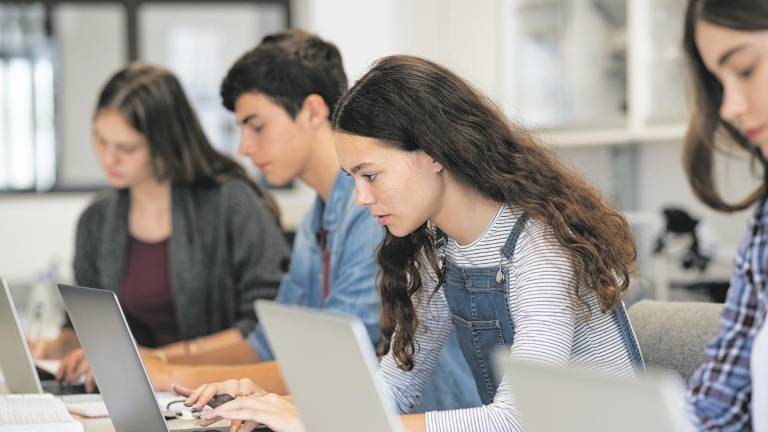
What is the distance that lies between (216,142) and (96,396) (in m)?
4.41

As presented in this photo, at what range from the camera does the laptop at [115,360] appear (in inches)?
57.9

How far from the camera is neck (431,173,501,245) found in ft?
5.35

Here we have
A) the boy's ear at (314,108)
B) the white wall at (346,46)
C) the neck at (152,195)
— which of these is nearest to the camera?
the boy's ear at (314,108)

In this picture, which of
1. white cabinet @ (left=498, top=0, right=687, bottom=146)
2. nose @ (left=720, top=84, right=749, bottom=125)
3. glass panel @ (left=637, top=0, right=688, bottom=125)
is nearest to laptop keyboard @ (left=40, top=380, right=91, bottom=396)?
nose @ (left=720, top=84, right=749, bottom=125)

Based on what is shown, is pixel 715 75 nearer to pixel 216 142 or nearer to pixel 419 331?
pixel 419 331

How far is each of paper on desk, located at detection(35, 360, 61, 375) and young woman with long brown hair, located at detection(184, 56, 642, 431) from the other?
0.97m

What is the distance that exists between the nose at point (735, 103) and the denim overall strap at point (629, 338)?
1.67 feet

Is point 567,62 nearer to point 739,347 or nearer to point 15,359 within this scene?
point 15,359

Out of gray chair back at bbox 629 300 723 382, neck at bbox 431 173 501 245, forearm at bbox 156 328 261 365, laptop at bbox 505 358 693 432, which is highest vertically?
laptop at bbox 505 358 693 432

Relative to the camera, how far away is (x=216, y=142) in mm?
6328

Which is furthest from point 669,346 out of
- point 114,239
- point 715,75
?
point 114,239

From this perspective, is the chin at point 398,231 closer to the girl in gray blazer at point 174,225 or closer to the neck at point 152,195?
the girl in gray blazer at point 174,225

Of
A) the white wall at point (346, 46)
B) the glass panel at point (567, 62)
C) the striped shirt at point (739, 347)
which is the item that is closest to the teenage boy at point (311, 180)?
the striped shirt at point (739, 347)

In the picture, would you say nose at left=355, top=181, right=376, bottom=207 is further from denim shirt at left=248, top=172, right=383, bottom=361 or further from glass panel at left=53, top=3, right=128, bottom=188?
glass panel at left=53, top=3, right=128, bottom=188
